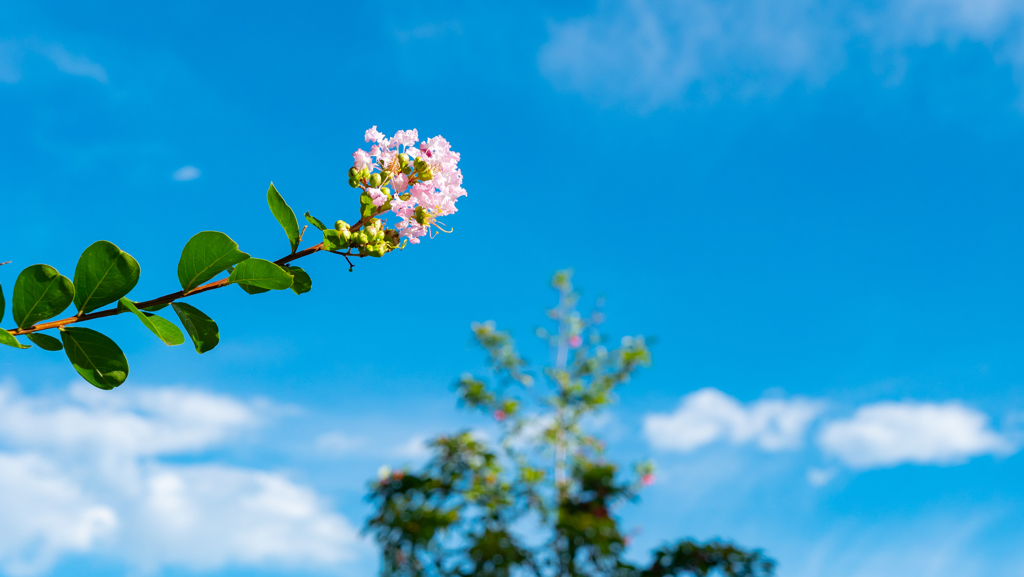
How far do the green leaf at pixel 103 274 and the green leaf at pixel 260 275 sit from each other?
148 millimetres

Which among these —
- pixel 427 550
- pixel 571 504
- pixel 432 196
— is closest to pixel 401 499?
pixel 427 550

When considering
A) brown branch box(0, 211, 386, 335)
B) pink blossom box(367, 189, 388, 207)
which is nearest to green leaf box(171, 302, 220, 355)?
brown branch box(0, 211, 386, 335)

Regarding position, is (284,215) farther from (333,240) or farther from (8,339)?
(8,339)

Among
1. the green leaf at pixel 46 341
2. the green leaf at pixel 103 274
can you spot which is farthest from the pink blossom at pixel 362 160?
the green leaf at pixel 46 341

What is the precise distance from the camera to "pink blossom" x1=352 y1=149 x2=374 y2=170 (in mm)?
1245

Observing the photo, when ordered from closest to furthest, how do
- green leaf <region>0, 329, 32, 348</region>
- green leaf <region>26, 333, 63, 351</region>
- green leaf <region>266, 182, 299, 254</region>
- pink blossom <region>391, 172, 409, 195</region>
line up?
green leaf <region>0, 329, 32, 348</region>
green leaf <region>26, 333, 63, 351</region>
green leaf <region>266, 182, 299, 254</region>
pink blossom <region>391, 172, 409, 195</region>

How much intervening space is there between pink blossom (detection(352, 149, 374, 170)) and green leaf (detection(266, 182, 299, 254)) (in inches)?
6.1

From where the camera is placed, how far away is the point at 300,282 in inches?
46.9

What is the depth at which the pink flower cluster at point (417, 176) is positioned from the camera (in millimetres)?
1280

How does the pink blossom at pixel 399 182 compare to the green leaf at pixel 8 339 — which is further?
the pink blossom at pixel 399 182

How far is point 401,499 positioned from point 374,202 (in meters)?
A: 6.25

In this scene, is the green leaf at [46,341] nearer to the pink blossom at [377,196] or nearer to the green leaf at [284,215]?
the green leaf at [284,215]

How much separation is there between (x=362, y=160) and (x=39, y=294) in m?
0.55

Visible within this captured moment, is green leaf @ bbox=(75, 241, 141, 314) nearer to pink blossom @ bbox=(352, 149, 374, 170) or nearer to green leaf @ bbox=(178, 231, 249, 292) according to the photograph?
green leaf @ bbox=(178, 231, 249, 292)
